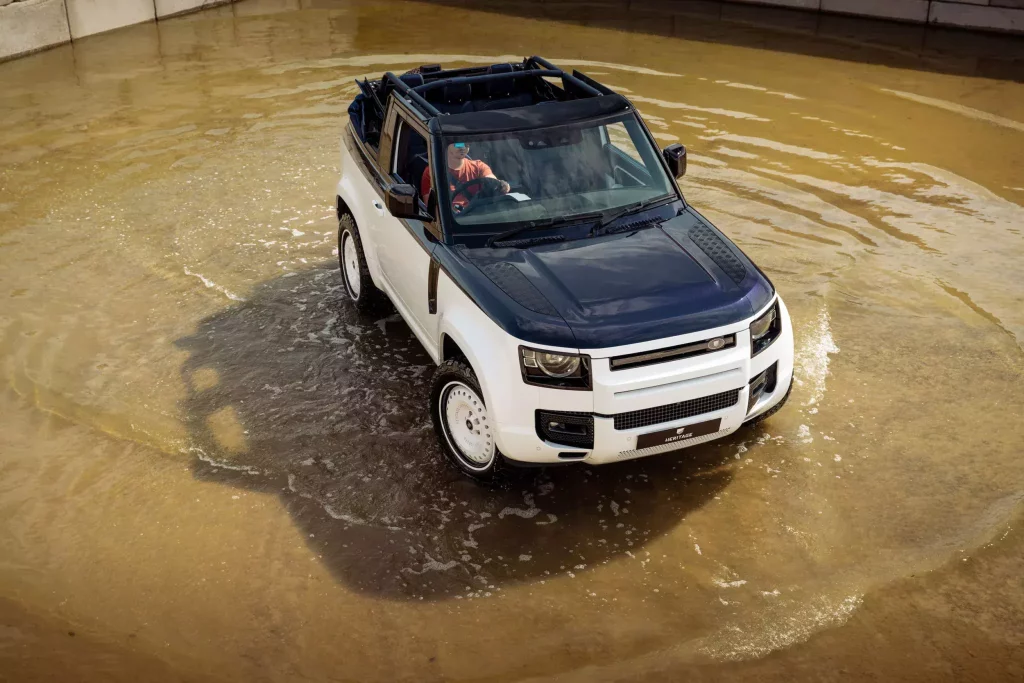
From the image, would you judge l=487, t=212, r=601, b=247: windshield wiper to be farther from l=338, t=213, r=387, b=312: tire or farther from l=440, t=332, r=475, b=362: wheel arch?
l=338, t=213, r=387, b=312: tire

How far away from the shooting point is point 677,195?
21.4 feet

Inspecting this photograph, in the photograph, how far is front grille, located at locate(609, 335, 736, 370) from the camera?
5230 mm

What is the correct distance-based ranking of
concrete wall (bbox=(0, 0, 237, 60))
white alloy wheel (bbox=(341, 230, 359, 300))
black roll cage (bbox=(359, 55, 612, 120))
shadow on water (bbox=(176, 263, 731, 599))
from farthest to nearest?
concrete wall (bbox=(0, 0, 237, 60)) → white alloy wheel (bbox=(341, 230, 359, 300)) → black roll cage (bbox=(359, 55, 612, 120)) → shadow on water (bbox=(176, 263, 731, 599))

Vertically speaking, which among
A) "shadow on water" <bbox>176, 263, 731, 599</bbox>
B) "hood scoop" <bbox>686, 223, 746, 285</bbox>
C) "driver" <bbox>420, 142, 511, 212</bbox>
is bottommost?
"shadow on water" <bbox>176, 263, 731, 599</bbox>

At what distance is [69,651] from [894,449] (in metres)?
4.72

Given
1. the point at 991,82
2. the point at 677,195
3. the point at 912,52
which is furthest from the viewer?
the point at 912,52

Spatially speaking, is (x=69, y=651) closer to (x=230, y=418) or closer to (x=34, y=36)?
(x=230, y=418)

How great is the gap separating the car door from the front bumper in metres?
1.21

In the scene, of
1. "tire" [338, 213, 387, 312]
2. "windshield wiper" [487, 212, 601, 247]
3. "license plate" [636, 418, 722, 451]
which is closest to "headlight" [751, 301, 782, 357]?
"license plate" [636, 418, 722, 451]

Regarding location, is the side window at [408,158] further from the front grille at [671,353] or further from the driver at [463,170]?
the front grille at [671,353]

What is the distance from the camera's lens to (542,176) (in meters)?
6.32

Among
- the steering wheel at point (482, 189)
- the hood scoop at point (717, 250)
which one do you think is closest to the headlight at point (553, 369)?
the hood scoop at point (717, 250)

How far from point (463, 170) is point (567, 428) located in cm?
182

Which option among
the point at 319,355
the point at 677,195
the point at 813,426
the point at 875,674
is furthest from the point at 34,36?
the point at 875,674
